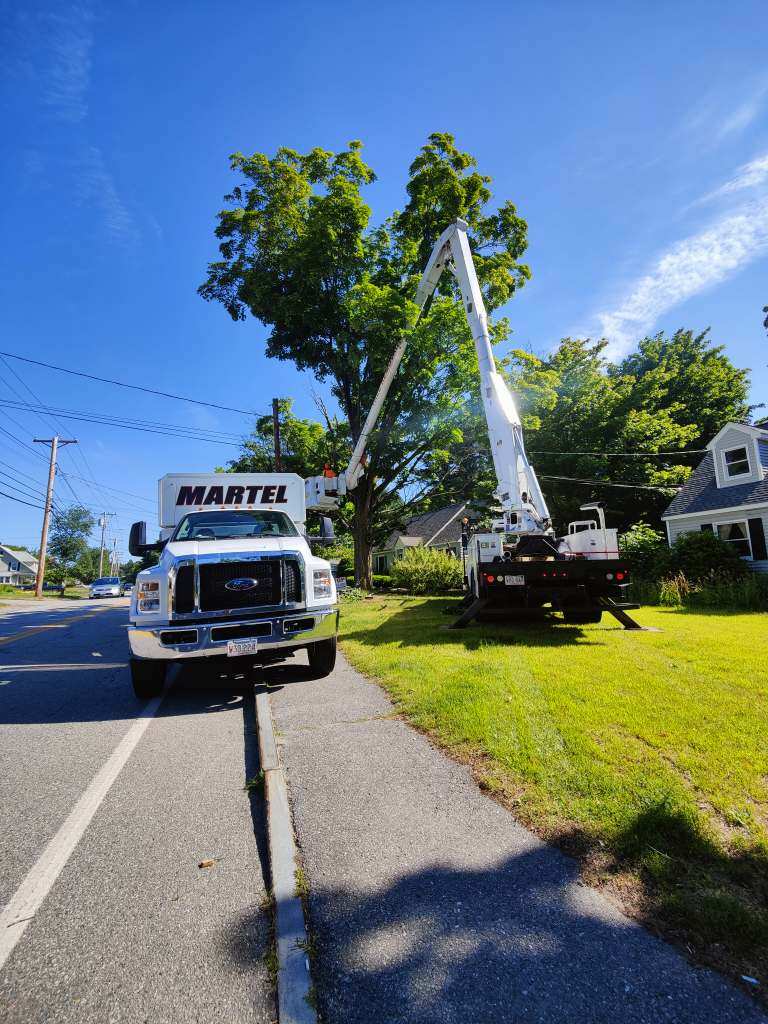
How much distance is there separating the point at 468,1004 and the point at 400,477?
20.1 meters

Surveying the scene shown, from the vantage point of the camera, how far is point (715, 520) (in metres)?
18.1

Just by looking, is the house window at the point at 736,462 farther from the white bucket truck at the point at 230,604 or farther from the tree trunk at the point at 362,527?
the white bucket truck at the point at 230,604

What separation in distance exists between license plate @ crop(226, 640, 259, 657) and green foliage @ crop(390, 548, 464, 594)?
46.8 feet

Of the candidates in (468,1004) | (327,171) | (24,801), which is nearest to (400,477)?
(327,171)

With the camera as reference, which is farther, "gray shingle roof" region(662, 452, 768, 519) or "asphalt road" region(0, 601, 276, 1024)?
"gray shingle roof" region(662, 452, 768, 519)

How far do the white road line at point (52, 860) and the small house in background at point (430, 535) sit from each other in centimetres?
3113

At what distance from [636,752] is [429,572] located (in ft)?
52.6

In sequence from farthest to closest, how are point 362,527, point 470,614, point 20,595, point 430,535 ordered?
point 430,535, point 20,595, point 362,527, point 470,614

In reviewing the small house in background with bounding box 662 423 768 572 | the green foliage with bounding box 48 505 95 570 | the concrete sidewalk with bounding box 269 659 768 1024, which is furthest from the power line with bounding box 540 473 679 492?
the green foliage with bounding box 48 505 95 570

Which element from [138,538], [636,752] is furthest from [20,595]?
[636,752]

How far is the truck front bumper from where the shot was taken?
16.4 ft

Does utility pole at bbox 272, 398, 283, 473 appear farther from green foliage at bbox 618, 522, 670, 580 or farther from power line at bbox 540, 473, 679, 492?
power line at bbox 540, 473, 679, 492

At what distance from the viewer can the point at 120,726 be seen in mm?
4832

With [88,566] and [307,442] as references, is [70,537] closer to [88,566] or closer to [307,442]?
[88,566]
